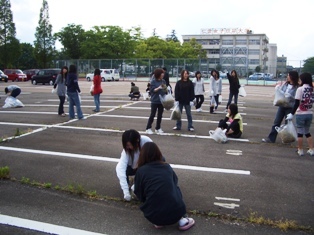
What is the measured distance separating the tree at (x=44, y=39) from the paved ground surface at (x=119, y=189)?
159 ft

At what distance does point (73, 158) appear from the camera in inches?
257

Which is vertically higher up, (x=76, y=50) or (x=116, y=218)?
(x=76, y=50)

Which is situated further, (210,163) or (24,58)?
(24,58)

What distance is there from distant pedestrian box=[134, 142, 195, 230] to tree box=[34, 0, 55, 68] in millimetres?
54917

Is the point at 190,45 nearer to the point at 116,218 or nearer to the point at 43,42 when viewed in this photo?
the point at 43,42

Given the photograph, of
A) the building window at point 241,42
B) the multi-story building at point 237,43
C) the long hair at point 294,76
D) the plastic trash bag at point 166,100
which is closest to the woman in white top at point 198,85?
the plastic trash bag at point 166,100

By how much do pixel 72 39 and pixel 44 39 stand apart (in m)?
8.29

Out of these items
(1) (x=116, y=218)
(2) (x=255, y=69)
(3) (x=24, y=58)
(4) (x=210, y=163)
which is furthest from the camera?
(3) (x=24, y=58)

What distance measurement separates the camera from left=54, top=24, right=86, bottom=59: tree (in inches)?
2419

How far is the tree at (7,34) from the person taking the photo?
50.0 meters

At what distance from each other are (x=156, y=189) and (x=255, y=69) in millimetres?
38157

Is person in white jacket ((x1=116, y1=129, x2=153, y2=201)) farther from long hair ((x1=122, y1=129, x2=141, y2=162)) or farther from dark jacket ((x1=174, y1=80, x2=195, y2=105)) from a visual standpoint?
dark jacket ((x1=174, y1=80, x2=195, y2=105))

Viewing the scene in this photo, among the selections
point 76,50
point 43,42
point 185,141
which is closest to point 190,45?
point 76,50

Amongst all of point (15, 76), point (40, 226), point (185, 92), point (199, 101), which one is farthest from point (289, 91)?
point (15, 76)
